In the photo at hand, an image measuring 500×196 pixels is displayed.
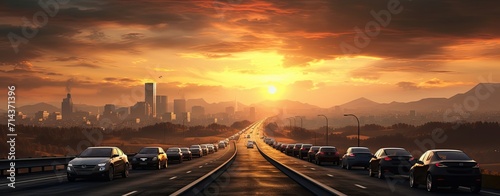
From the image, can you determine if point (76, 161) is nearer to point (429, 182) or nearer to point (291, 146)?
point (429, 182)

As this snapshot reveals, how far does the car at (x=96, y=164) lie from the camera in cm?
2761

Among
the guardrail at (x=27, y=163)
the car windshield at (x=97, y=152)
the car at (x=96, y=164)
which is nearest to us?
the car at (x=96, y=164)

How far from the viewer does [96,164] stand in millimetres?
27828

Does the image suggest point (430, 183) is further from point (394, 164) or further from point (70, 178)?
point (70, 178)

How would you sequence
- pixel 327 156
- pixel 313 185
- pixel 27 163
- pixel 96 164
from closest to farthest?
pixel 313 185 → pixel 96 164 → pixel 27 163 → pixel 327 156

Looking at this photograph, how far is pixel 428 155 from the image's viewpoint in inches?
971

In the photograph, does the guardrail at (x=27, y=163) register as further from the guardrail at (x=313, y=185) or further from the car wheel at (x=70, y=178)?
the guardrail at (x=313, y=185)

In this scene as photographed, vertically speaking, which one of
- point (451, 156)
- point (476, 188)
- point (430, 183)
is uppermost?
point (451, 156)

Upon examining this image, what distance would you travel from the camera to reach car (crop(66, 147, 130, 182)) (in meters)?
27.6

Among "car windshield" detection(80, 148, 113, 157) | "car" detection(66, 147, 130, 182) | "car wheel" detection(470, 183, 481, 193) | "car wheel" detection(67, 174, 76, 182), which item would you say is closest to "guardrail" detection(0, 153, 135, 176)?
"car windshield" detection(80, 148, 113, 157)

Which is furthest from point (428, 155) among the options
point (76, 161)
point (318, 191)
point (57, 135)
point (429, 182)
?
point (57, 135)

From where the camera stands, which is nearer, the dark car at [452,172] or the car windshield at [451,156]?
the dark car at [452,172]

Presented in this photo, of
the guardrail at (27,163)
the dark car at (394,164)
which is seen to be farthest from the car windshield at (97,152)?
the dark car at (394,164)

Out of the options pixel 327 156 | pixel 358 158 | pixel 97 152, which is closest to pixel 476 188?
pixel 97 152
